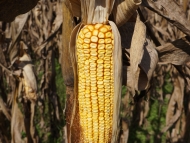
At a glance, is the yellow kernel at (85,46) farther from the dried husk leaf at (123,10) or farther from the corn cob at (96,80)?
the dried husk leaf at (123,10)

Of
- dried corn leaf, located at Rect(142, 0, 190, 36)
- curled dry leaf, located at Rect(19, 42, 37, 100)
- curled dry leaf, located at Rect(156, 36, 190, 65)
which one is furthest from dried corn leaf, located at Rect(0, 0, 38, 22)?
curled dry leaf, located at Rect(19, 42, 37, 100)

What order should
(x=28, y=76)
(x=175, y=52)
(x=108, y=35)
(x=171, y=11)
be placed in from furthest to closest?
1. (x=28, y=76)
2. (x=175, y=52)
3. (x=171, y=11)
4. (x=108, y=35)

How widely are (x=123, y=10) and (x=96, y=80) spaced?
1.07 feet

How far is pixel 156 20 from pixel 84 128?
4.00m

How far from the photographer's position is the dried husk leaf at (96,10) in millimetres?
1168

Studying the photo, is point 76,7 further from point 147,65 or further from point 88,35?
point 147,65

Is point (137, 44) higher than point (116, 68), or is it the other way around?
point (137, 44)

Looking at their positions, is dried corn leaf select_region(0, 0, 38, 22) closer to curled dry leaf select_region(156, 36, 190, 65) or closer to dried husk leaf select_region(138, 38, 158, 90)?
dried husk leaf select_region(138, 38, 158, 90)

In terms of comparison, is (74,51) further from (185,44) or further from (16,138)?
(16,138)

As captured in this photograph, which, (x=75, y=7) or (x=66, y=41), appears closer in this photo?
(x=75, y=7)

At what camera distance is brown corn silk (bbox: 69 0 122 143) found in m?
1.16

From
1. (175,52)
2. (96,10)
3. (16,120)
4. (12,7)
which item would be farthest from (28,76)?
(96,10)

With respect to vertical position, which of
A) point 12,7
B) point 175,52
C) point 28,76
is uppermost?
point 12,7

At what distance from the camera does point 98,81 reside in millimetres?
1173
